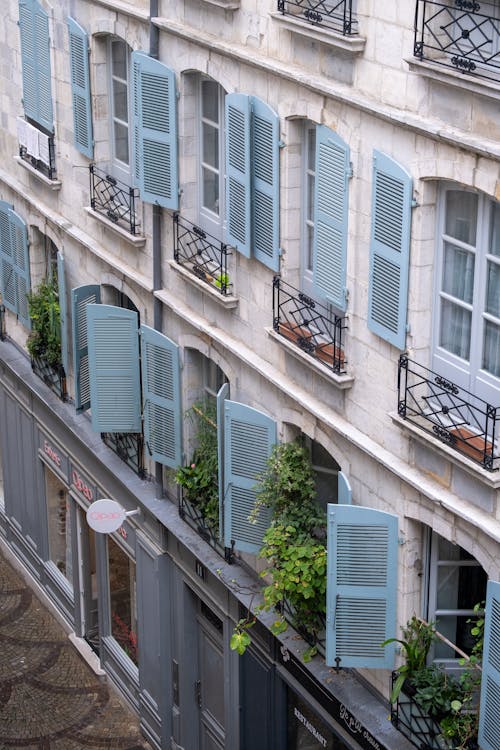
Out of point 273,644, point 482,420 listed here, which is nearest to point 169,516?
point 273,644

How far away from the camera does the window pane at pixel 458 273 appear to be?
1339 centimetres

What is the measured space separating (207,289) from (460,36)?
584 centimetres

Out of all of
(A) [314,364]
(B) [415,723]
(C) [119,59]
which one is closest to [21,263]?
(C) [119,59]

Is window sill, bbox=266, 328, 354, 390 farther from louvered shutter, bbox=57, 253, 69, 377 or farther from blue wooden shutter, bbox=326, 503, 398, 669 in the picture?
louvered shutter, bbox=57, 253, 69, 377

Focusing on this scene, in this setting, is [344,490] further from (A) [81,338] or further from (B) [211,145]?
(A) [81,338]

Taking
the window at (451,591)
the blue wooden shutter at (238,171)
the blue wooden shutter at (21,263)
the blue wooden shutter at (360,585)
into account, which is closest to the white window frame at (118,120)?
the blue wooden shutter at (238,171)

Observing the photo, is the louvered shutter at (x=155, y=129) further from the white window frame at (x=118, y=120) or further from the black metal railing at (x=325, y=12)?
the black metal railing at (x=325, y=12)

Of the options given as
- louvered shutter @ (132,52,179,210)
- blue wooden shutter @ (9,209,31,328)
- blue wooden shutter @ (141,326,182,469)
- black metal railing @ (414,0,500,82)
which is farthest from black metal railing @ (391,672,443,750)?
blue wooden shutter @ (9,209,31,328)

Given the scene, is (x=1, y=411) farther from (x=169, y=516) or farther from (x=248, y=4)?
(x=248, y=4)

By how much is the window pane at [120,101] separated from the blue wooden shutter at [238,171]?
156 inches

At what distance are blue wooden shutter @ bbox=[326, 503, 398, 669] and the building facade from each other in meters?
0.03

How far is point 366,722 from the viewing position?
52.1 ft

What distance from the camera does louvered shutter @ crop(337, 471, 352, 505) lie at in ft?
Result: 50.8

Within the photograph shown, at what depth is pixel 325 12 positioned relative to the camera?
14211mm
